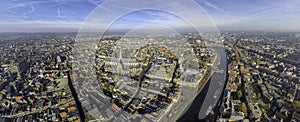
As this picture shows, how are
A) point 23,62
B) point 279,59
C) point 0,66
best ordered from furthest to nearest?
point 279,59, point 23,62, point 0,66

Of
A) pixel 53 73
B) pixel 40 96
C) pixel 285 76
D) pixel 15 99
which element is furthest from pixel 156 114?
pixel 285 76

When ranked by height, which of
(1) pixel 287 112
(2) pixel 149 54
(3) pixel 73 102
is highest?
(2) pixel 149 54

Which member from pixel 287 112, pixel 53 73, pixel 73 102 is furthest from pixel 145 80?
pixel 53 73

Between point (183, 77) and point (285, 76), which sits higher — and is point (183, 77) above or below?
above

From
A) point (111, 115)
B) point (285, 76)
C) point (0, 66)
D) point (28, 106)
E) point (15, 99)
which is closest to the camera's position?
point (111, 115)

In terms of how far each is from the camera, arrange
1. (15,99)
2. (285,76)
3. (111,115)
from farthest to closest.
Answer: (285,76) → (15,99) → (111,115)

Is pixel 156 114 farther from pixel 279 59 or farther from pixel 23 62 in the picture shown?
pixel 279 59

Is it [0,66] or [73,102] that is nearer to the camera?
[73,102]

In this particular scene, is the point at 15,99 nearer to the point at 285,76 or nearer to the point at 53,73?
the point at 53,73

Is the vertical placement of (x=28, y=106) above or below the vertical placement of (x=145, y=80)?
below
